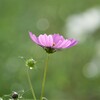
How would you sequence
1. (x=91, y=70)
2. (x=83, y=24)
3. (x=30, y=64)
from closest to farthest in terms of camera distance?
(x=30, y=64) → (x=91, y=70) → (x=83, y=24)

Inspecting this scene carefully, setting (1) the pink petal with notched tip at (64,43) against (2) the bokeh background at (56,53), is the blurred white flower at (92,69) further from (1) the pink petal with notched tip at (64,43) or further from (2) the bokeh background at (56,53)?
(1) the pink petal with notched tip at (64,43)

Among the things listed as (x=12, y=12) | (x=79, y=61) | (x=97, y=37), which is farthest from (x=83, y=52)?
(x=12, y=12)

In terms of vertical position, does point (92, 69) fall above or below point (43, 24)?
below

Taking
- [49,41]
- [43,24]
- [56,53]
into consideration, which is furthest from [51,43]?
[43,24]

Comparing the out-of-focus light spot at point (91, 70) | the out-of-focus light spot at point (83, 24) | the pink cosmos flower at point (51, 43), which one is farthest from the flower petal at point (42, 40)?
the out-of-focus light spot at point (83, 24)

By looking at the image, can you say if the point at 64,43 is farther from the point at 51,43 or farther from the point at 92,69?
the point at 92,69

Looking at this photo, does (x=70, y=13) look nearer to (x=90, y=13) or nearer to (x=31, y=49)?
(x=90, y=13)
